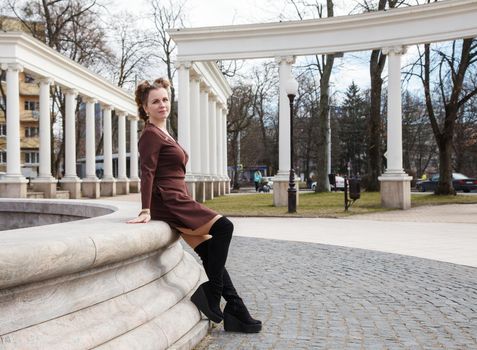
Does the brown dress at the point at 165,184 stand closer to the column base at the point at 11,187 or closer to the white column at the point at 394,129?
the white column at the point at 394,129

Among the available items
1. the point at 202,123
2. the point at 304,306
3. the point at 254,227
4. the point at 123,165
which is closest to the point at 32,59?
the point at 202,123

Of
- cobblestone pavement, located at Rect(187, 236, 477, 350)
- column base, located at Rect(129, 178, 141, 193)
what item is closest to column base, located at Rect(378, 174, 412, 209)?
cobblestone pavement, located at Rect(187, 236, 477, 350)

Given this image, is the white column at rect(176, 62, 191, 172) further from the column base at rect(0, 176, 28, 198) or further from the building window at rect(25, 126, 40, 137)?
the building window at rect(25, 126, 40, 137)

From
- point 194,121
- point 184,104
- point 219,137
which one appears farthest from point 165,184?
point 219,137

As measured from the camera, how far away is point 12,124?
2642cm

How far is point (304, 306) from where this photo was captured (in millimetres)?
5648

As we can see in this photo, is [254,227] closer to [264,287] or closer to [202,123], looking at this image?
[264,287]

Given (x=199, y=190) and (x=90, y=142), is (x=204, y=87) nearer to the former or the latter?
(x=90, y=142)

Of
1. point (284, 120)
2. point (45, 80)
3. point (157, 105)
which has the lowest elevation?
point (157, 105)

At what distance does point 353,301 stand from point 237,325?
5.67 ft

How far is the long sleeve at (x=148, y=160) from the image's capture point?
433 cm

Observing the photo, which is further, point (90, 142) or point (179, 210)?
point (90, 142)

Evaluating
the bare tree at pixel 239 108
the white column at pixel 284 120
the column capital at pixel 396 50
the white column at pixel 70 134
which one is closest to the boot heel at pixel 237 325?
the white column at pixel 284 120

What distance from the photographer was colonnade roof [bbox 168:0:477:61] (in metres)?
21.7
